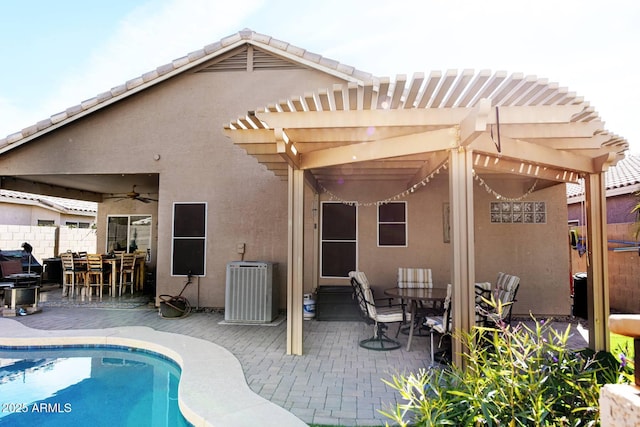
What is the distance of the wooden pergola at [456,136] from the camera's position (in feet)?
11.9

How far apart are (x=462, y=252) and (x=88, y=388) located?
470cm

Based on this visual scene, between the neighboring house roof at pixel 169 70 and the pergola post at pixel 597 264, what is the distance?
5.19 m

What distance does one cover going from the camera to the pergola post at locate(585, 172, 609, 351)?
5.08m

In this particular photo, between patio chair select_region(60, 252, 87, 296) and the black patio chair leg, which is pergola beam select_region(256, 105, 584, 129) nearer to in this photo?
the black patio chair leg

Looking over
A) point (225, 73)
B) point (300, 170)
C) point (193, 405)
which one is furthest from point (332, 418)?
point (225, 73)

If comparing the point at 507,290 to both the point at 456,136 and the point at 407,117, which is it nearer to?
the point at 456,136

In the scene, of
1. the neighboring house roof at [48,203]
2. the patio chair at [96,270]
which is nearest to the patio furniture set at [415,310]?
the patio chair at [96,270]

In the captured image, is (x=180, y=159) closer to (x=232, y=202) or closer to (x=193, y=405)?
(x=232, y=202)

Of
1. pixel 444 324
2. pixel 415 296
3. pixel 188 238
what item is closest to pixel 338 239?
pixel 415 296

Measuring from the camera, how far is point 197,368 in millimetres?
4516

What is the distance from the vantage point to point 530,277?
7441mm

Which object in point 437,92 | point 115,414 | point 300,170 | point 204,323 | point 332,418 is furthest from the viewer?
point 204,323

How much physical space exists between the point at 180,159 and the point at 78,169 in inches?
89.2

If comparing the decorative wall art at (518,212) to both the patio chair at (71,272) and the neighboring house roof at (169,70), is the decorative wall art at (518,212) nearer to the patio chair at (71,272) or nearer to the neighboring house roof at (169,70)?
the neighboring house roof at (169,70)
